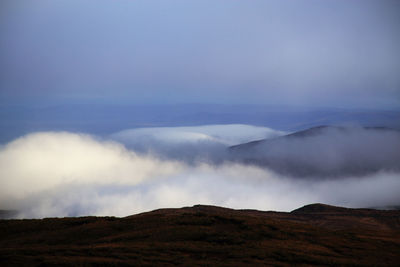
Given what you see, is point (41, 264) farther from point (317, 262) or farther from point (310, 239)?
point (310, 239)

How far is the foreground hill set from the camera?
2366cm

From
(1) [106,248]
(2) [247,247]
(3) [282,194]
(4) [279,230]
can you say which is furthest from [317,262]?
(3) [282,194]

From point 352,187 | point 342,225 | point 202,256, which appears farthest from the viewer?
point 352,187

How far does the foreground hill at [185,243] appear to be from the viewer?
23656mm

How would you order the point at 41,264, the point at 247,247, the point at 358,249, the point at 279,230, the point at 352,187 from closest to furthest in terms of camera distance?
the point at 41,264, the point at 247,247, the point at 358,249, the point at 279,230, the point at 352,187

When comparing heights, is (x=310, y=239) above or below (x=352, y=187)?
below

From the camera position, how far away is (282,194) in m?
192

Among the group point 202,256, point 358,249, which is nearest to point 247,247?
point 202,256

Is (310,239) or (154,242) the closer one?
(154,242)

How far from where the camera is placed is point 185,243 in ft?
88.6

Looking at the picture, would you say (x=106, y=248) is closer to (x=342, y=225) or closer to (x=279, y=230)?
(x=279, y=230)

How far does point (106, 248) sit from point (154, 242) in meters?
3.47

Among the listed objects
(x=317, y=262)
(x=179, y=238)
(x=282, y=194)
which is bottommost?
(x=317, y=262)

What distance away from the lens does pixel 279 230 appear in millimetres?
31781
